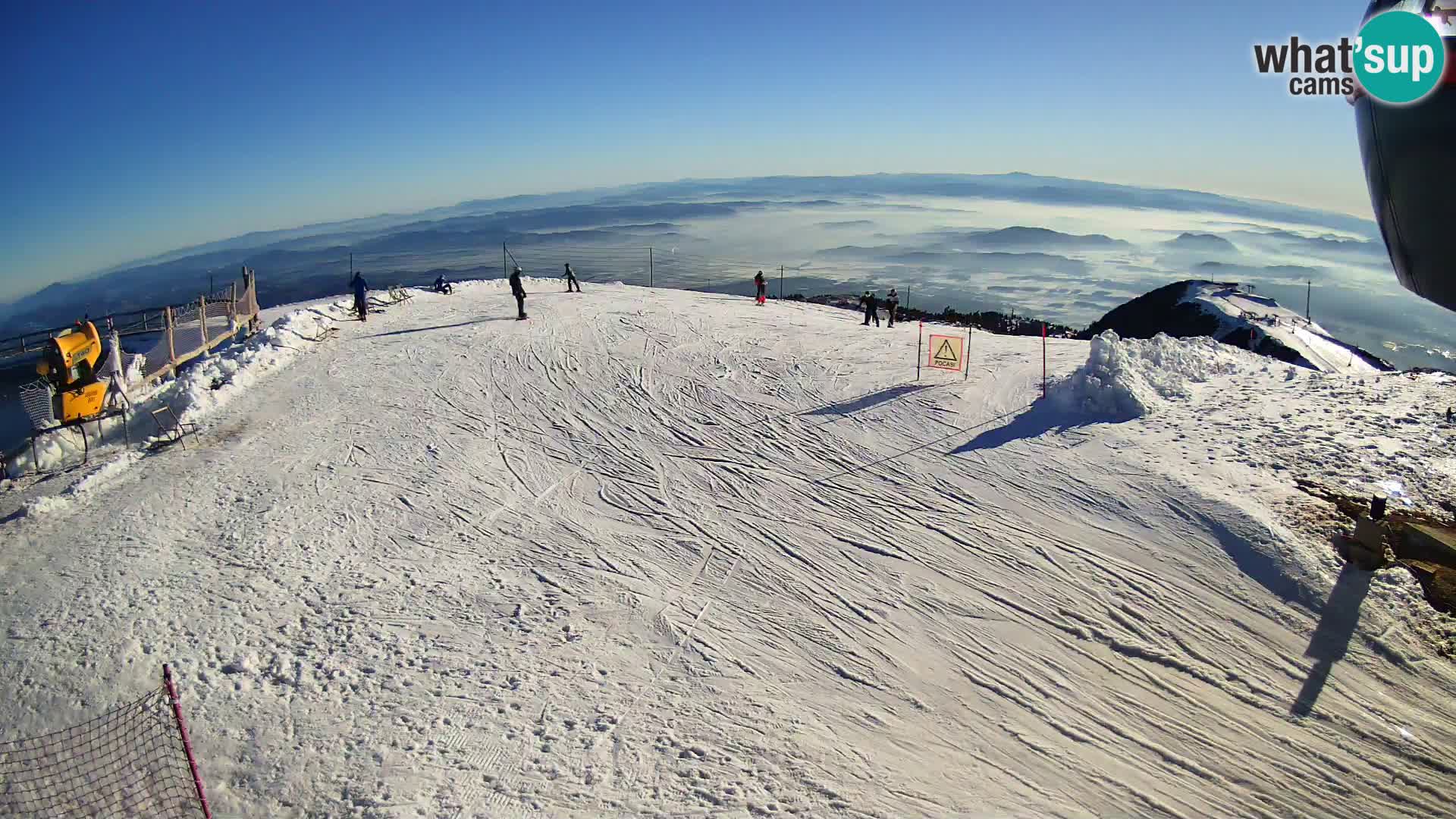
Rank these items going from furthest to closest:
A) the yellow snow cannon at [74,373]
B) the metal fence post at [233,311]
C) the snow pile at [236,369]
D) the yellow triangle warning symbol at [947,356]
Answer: the metal fence post at [233,311], the yellow triangle warning symbol at [947,356], the snow pile at [236,369], the yellow snow cannon at [74,373]

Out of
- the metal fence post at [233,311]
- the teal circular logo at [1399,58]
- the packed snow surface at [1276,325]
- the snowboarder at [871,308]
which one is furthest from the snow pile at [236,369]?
the packed snow surface at [1276,325]

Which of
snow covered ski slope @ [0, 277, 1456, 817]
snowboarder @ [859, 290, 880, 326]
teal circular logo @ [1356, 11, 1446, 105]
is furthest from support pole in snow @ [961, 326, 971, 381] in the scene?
teal circular logo @ [1356, 11, 1446, 105]

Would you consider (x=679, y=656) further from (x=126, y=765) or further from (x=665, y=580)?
(x=126, y=765)

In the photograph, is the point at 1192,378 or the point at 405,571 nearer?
the point at 405,571

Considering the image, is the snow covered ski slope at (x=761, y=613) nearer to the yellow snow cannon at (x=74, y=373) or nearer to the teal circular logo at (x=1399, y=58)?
the yellow snow cannon at (x=74, y=373)

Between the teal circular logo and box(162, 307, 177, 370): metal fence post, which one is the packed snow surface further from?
box(162, 307, 177, 370): metal fence post

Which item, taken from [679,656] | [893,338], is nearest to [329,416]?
[679,656]

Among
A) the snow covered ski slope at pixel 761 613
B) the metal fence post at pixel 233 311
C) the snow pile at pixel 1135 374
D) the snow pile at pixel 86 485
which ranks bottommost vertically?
the snow covered ski slope at pixel 761 613
